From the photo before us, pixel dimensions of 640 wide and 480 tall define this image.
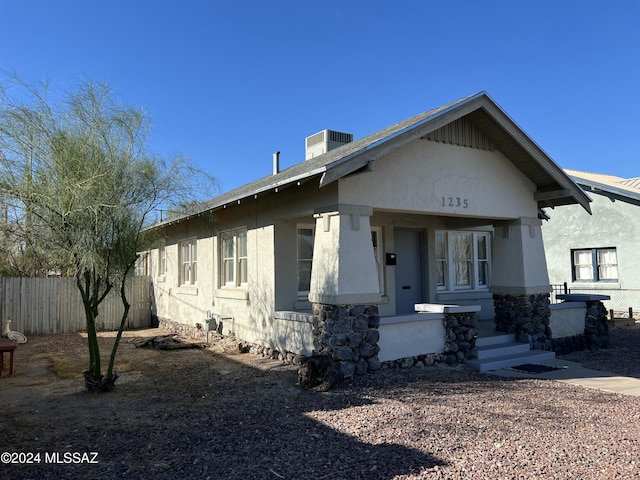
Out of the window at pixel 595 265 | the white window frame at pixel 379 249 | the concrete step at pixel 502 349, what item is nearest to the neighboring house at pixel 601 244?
the window at pixel 595 265

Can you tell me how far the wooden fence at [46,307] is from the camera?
1391 centimetres

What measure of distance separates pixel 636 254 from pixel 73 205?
17261mm

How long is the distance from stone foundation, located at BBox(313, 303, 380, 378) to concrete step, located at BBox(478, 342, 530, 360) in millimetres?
2485

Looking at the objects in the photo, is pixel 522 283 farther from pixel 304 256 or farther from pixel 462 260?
pixel 304 256

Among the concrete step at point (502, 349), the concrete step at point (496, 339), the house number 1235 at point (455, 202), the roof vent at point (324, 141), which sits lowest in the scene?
the concrete step at point (502, 349)

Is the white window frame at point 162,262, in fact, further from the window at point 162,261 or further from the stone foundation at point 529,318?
the stone foundation at point 529,318

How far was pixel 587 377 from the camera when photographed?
315 inches

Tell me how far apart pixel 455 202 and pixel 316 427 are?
5.31 m

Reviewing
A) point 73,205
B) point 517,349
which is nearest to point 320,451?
point 73,205

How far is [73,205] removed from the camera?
242 inches

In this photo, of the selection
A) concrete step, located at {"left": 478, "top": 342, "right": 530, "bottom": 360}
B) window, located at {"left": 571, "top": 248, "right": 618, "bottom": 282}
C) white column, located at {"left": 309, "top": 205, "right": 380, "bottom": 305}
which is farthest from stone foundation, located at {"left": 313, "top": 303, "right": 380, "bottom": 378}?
window, located at {"left": 571, "top": 248, "right": 618, "bottom": 282}

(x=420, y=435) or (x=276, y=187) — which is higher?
(x=276, y=187)

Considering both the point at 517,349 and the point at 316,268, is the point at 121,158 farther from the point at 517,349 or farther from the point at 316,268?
the point at 517,349

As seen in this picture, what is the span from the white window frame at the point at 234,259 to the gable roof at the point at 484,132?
1.45 m
